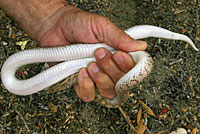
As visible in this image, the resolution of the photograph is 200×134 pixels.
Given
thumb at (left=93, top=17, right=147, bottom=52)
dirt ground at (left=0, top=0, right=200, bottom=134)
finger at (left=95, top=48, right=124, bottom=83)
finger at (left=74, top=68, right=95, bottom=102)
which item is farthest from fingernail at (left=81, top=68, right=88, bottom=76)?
dirt ground at (left=0, top=0, right=200, bottom=134)

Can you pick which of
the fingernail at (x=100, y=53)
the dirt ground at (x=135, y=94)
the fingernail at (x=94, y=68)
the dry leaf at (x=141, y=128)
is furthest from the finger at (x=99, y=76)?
the dry leaf at (x=141, y=128)

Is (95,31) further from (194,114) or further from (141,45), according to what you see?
(194,114)

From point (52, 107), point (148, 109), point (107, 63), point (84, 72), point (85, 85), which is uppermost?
point (107, 63)

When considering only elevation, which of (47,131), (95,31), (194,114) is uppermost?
(95,31)

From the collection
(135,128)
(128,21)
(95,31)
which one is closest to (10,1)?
(95,31)

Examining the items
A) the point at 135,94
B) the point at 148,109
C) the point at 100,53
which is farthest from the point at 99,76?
the point at 148,109

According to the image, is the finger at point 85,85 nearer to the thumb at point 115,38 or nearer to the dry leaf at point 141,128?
the thumb at point 115,38

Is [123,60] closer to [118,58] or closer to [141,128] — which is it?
[118,58]
